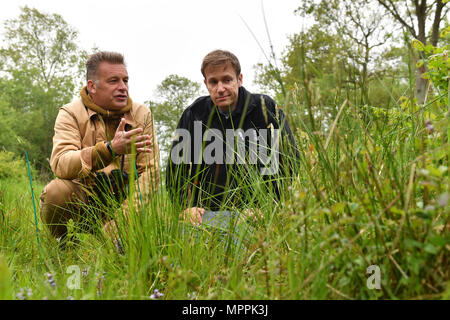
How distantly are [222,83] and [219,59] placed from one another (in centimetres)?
24

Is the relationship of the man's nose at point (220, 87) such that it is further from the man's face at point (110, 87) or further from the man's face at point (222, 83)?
the man's face at point (110, 87)

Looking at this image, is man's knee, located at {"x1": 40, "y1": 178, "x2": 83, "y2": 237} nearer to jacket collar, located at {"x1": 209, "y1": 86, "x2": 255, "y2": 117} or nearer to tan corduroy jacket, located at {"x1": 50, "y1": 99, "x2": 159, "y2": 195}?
tan corduroy jacket, located at {"x1": 50, "y1": 99, "x2": 159, "y2": 195}

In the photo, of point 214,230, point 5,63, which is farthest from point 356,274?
point 5,63

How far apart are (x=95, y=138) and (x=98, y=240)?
4.82 ft

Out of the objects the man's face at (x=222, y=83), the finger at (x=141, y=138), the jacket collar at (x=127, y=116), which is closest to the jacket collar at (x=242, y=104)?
the man's face at (x=222, y=83)

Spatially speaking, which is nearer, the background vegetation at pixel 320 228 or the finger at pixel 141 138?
the background vegetation at pixel 320 228

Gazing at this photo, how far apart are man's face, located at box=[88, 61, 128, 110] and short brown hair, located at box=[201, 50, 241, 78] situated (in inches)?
32.3

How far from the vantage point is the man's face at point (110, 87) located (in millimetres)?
3359

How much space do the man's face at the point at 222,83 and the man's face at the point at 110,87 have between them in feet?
2.81

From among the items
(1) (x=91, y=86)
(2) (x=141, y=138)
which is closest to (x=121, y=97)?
(1) (x=91, y=86)

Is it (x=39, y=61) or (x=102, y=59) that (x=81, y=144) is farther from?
(x=39, y=61)

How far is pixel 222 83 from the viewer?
11.2 feet

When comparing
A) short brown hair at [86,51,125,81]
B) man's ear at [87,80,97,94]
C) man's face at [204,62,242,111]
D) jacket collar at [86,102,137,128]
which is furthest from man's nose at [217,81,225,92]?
man's ear at [87,80,97,94]

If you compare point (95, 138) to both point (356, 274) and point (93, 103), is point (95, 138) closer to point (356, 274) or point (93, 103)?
point (93, 103)
